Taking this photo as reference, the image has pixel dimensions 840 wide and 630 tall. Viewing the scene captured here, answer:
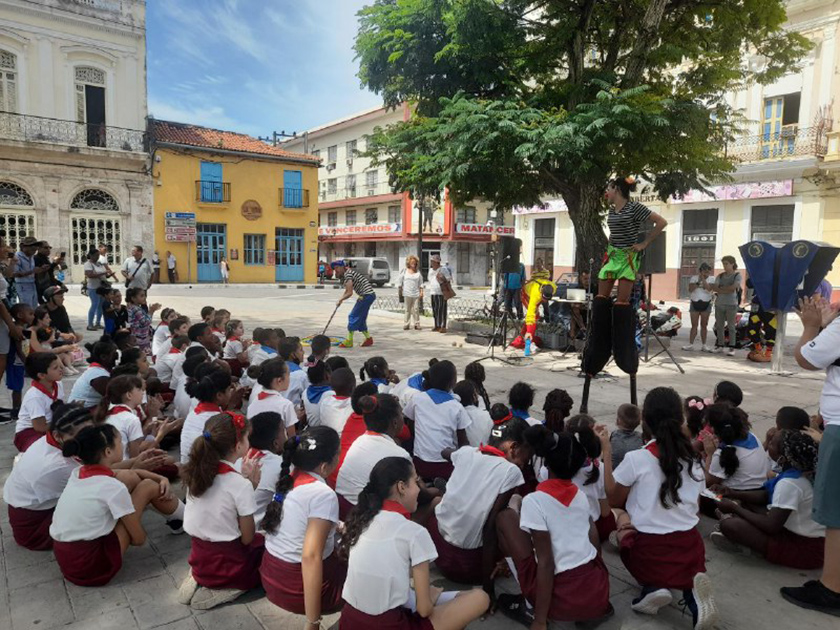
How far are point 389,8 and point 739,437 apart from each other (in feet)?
32.8

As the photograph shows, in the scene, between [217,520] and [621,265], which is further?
[621,265]

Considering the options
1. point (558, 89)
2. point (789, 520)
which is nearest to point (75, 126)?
point (558, 89)

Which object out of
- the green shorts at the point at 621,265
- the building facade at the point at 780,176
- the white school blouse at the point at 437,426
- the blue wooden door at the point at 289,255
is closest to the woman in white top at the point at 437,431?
the white school blouse at the point at 437,426

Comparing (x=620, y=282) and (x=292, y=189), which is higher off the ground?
(x=292, y=189)

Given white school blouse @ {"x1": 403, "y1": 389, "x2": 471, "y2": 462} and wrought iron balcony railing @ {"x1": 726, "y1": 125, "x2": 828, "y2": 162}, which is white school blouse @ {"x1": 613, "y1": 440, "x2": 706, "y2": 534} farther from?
wrought iron balcony railing @ {"x1": 726, "y1": 125, "x2": 828, "y2": 162}

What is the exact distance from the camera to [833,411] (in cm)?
275

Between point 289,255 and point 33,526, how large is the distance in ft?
88.6

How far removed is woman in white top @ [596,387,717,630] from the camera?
274cm

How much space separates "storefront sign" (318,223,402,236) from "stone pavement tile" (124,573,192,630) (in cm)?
3217

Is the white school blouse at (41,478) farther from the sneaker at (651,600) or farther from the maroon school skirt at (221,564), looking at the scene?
the sneaker at (651,600)

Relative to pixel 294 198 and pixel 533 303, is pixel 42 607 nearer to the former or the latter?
pixel 533 303

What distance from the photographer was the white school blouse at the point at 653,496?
278cm

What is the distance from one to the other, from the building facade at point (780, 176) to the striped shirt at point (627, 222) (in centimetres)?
1048

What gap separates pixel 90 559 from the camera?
2869 millimetres
